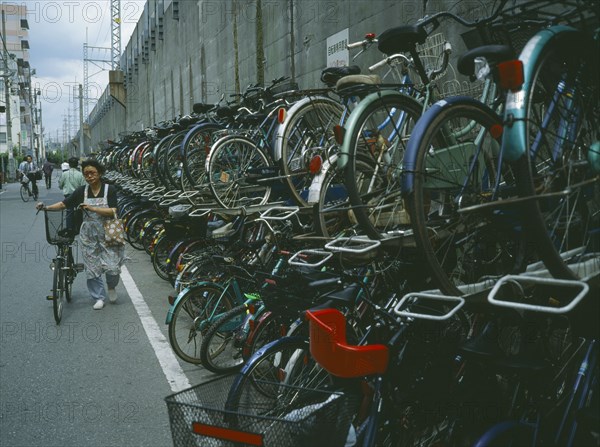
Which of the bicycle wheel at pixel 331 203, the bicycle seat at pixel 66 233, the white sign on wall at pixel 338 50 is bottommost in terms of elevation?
the bicycle seat at pixel 66 233

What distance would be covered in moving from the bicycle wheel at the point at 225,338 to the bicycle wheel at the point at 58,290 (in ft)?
7.91

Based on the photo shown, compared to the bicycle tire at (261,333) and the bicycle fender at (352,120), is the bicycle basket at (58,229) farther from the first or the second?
the bicycle fender at (352,120)

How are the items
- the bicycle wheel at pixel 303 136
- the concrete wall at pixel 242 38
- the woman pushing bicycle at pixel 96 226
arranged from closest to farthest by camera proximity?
the bicycle wheel at pixel 303 136, the woman pushing bicycle at pixel 96 226, the concrete wall at pixel 242 38

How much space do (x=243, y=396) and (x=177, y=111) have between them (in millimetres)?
26116

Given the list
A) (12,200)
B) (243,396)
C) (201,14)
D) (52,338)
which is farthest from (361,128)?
(12,200)

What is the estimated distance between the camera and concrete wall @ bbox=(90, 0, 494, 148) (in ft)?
30.5

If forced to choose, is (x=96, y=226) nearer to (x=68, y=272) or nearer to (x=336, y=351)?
(x=68, y=272)

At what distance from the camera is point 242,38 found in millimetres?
17484

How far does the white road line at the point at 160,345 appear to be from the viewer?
5457 mm

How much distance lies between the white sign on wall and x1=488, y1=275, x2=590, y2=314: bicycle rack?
25.8ft

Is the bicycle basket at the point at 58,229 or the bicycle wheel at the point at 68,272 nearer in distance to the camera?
the bicycle basket at the point at 58,229

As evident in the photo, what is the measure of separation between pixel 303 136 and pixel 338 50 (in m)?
5.41

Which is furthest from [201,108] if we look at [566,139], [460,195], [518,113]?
[518,113]

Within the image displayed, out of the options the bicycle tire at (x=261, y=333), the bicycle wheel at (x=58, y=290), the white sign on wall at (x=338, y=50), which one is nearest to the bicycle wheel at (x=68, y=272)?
the bicycle wheel at (x=58, y=290)
